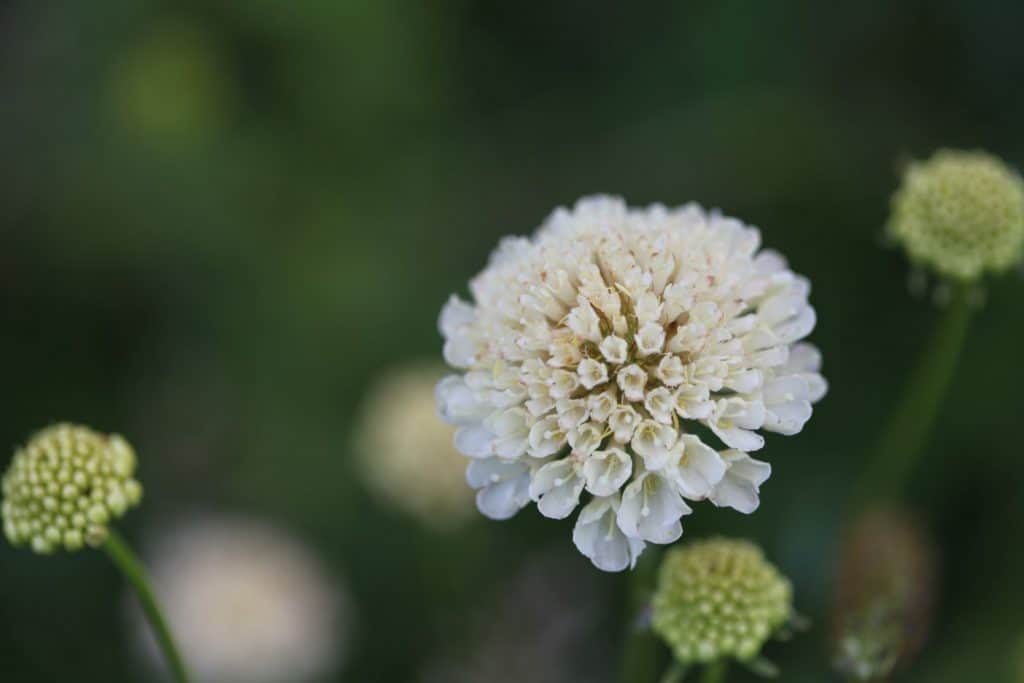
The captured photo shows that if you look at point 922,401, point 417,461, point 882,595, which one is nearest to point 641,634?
point 882,595

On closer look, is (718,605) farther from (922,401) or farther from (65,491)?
(65,491)

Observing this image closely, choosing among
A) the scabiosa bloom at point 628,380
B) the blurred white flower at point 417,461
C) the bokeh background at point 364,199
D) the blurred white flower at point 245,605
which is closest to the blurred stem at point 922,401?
the scabiosa bloom at point 628,380

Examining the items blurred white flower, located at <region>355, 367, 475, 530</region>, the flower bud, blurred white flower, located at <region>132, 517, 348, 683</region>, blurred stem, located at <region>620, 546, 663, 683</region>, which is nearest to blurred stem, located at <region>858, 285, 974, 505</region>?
the flower bud

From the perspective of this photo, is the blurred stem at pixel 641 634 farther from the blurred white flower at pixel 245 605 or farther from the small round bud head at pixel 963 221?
the blurred white flower at pixel 245 605

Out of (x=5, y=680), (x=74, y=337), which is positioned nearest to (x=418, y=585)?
(x=5, y=680)

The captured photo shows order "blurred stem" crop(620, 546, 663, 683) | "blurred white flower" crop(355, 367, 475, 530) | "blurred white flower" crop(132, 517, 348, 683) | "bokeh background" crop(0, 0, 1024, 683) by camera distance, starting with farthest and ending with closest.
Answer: "bokeh background" crop(0, 0, 1024, 683) → "blurred white flower" crop(132, 517, 348, 683) → "blurred white flower" crop(355, 367, 475, 530) → "blurred stem" crop(620, 546, 663, 683)

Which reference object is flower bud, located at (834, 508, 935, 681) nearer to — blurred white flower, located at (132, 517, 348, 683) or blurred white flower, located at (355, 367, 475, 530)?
blurred white flower, located at (355, 367, 475, 530)

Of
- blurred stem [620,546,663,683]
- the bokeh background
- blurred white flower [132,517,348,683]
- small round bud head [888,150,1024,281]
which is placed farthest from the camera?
the bokeh background

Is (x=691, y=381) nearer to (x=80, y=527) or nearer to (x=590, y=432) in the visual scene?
(x=590, y=432)
